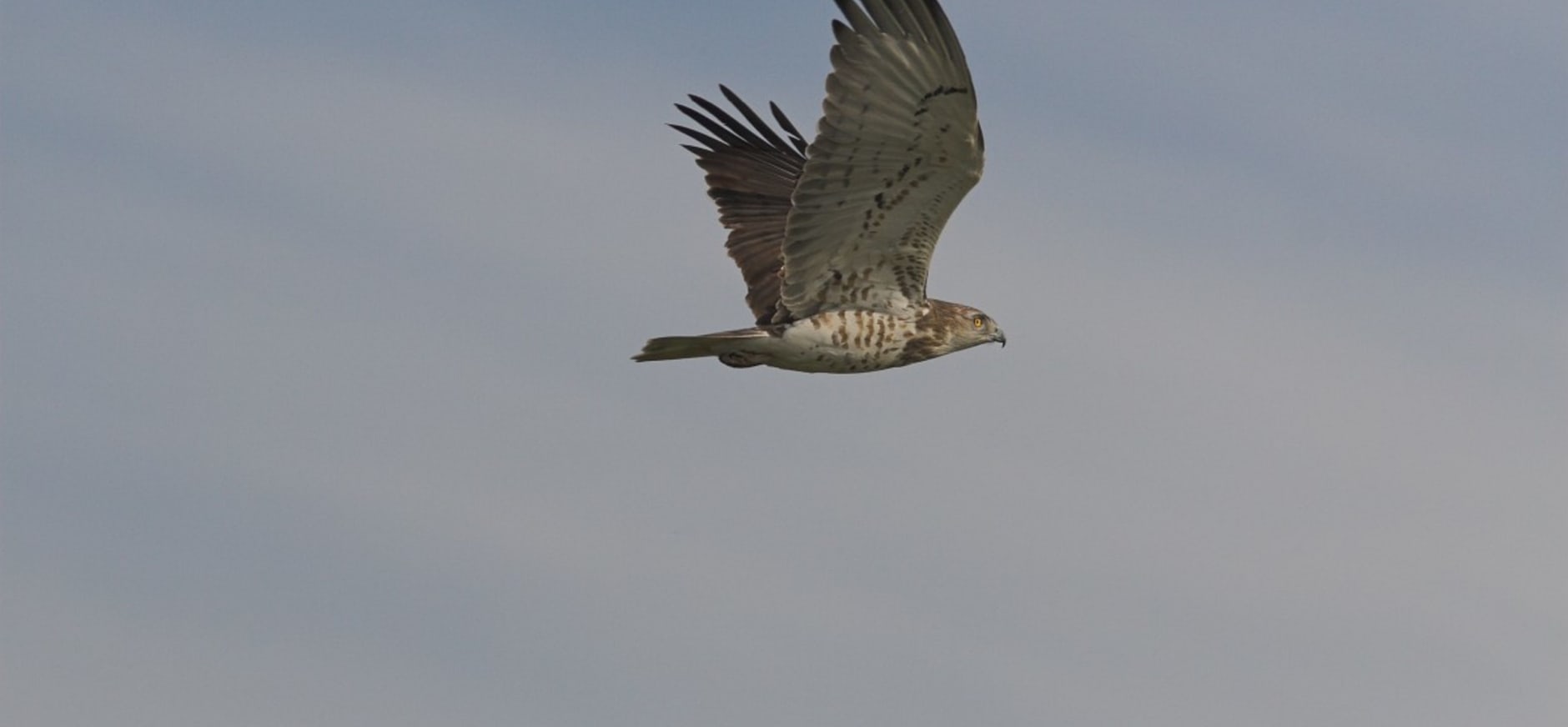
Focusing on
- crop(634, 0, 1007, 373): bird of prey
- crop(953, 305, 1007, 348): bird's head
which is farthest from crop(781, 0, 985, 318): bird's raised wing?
crop(953, 305, 1007, 348): bird's head

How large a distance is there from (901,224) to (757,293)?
2390mm

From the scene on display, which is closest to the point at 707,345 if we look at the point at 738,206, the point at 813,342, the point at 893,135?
the point at 813,342

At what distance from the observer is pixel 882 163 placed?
13625mm

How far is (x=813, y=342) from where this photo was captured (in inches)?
573

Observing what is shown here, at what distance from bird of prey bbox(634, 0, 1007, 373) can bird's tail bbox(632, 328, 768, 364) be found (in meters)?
0.01

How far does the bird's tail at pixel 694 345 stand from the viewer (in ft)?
44.9

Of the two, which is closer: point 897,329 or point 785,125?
point 897,329

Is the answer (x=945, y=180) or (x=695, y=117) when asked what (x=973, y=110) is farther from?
(x=695, y=117)

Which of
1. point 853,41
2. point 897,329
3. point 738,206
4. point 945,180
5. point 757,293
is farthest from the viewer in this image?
point 738,206

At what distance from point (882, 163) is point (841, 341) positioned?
4.91ft

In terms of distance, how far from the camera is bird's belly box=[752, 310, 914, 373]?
1454cm

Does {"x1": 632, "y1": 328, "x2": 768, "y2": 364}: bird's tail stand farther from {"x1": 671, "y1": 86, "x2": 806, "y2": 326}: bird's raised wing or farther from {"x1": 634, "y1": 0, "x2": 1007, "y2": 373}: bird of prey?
{"x1": 671, "y1": 86, "x2": 806, "y2": 326}: bird's raised wing

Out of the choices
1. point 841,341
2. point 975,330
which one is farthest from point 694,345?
point 975,330

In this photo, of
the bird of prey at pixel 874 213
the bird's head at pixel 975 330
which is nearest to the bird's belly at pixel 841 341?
the bird of prey at pixel 874 213
